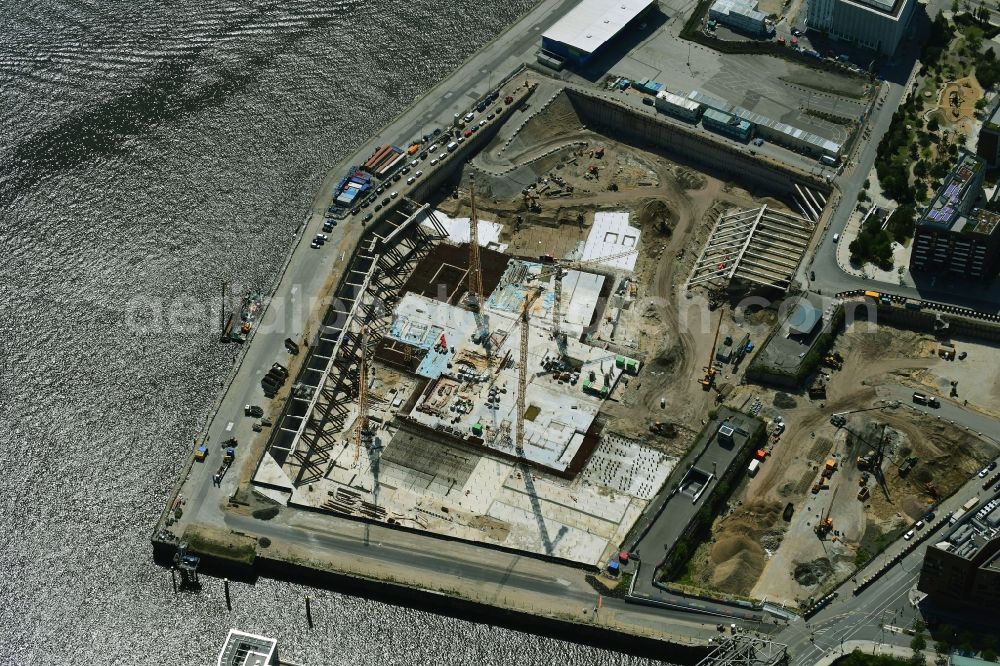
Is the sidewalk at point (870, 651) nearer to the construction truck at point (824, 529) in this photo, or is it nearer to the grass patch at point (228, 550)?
the construction truck at point (824, 529)

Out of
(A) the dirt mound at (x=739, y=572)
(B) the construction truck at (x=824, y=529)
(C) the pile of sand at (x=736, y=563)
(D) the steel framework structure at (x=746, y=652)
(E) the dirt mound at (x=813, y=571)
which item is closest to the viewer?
(D) the steel framework structure at (x=746, y=652)

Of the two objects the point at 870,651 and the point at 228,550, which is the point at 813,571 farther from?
the point at 228,550

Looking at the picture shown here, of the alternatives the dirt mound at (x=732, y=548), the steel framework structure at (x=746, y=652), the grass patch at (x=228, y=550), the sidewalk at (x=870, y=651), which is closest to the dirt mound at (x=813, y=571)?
the dirt mound at (x=732, y=548)

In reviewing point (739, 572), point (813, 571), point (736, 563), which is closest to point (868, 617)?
point (813, 571)

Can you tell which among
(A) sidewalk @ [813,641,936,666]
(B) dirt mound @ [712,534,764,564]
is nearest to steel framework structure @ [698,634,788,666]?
(A) sidewalk @ [813,641,936,666]

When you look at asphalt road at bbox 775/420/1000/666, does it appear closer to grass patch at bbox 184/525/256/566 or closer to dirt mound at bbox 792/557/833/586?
dirt mound at bbox 792/557/833/586

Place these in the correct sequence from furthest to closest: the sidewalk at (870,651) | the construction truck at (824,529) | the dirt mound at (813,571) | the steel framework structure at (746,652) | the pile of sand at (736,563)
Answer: the construction truck at (824,529), the pile of sand at (736,563), the dirt mound at (813,571), the steel framework structure at (746,652), the sidewalk at (870,651)

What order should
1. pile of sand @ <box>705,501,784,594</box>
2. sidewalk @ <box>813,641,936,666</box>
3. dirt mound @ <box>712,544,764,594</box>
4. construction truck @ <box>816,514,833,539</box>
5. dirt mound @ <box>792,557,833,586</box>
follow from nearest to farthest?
sidewalk @ <box>813,641,936,666</box>, dirt mound @ <box>792,557,833,586</box>, dirt mound @ <box>712,544,764,594</box>, pile of sand @ <box>705,501,784,594</box>, construction truck @ <box>816,514,833,539</box>

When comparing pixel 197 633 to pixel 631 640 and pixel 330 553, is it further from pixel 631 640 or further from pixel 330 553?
pixel 631 640
